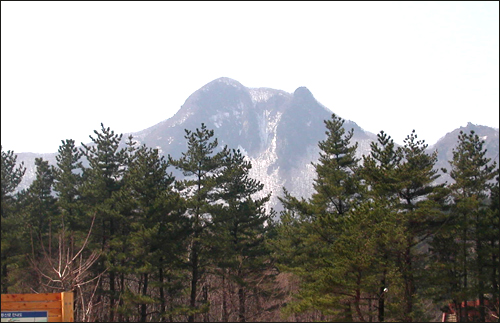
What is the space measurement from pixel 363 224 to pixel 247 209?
35.4 feet

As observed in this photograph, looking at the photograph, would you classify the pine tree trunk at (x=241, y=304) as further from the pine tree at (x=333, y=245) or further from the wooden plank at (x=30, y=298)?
the wooden plank at (x=30, y=298)

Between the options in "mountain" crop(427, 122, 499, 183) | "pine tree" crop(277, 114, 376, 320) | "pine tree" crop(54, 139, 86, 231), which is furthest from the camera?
"mountain" crop(427, 122, 499, 183)

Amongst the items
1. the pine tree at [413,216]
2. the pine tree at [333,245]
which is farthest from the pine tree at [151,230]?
the pine tree at [413,216]

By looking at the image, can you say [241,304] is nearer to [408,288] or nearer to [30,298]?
[408,288]

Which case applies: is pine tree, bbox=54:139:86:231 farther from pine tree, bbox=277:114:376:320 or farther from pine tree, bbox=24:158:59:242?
pine tree, bbox=277:114:376:320

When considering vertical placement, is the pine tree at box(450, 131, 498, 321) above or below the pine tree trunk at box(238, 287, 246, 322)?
above

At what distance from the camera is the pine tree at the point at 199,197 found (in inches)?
1010

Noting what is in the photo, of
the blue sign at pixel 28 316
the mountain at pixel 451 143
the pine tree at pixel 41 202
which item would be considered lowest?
the blue sign at pixel 28 316

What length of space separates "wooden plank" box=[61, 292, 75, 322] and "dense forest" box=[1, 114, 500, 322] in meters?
12.7

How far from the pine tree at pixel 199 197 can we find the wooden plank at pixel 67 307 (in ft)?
55.7

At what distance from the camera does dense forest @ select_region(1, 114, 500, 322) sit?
19859mm

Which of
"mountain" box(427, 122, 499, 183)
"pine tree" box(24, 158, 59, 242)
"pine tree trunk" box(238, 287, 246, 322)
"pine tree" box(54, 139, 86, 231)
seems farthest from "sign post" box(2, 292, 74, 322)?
"mountain" box(427, 122, 499, 183)

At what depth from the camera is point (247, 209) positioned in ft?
95.6

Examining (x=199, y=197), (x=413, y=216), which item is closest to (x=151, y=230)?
(x=199, y=197)
